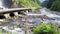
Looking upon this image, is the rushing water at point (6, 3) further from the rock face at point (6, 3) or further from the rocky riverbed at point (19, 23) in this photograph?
the rocky riverbed at point (19, 23)

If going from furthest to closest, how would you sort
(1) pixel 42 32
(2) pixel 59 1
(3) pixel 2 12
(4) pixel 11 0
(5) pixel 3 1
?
(2) pixel 59 1, (4) pixel 11 0, (5) pixel 3 1, (3) pixel 2 12, (1) pixel 42 32

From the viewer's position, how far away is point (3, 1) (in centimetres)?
3419

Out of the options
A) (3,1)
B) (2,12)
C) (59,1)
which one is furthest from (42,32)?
(59,1)

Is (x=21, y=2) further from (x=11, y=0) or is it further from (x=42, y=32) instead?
(x=42, y=32)

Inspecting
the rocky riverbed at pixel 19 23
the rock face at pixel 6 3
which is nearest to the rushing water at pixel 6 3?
the rock face at pixel 6 3

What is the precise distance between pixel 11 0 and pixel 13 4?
133 centimetres

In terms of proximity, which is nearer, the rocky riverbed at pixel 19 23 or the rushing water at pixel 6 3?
the rocky riverbed at pixel 19 23

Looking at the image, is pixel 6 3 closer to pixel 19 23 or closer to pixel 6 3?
pixel 6 3

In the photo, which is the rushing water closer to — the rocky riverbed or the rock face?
the rock face

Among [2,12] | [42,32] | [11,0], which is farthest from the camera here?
[11,0]

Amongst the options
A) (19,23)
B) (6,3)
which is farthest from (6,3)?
(19,23)

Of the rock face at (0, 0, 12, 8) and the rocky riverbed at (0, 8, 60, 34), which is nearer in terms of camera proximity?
the rocky riverbed at (0, 8, 60, 34)

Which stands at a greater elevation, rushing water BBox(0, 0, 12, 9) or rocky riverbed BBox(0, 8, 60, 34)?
rocky riverbed BBox(0, 8, 60, 34)

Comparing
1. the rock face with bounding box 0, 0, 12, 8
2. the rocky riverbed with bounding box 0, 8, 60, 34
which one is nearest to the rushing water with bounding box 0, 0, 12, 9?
the rock face with bounding box 0, 0, 12, 8
